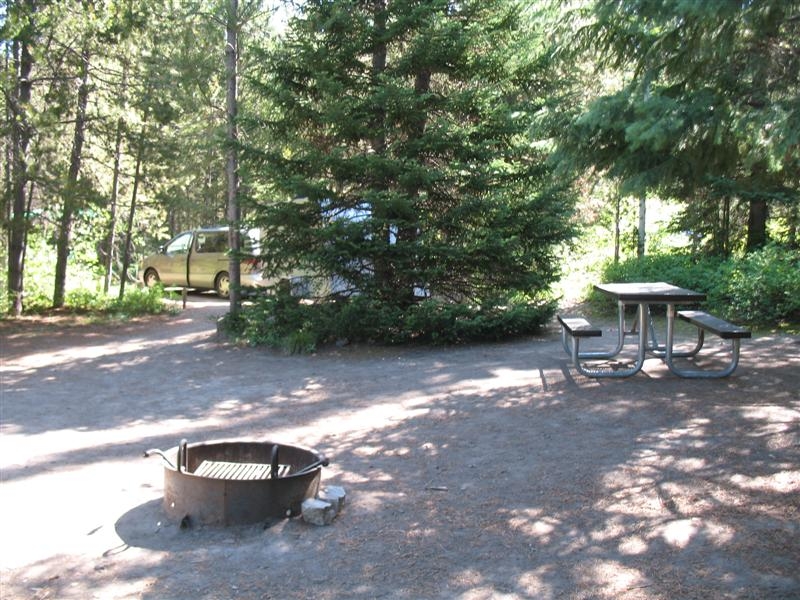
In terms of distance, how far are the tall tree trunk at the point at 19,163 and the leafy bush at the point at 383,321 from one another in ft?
17.0

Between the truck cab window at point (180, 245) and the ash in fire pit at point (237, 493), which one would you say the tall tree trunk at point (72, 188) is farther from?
the ash in fire pit at point (237, 493)

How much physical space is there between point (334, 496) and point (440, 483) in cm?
84

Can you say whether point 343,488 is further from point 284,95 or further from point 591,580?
point 284,95

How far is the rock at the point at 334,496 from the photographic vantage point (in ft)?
15.5

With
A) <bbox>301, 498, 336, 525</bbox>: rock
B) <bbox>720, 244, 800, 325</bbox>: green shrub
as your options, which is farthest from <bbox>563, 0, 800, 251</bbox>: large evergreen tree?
<bbox>720, 244, 800, 325</bbox>: green shrub

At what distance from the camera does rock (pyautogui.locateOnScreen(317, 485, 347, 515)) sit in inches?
186

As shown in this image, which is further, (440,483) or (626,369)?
(626,369)

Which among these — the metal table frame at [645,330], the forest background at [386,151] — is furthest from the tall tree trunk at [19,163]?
the metal table frame at [645,330]

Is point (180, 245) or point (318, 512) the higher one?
point (180, 245)

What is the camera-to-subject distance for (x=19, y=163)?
1327cm

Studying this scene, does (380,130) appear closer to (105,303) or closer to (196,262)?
(105,303)

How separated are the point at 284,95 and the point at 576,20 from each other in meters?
5.51

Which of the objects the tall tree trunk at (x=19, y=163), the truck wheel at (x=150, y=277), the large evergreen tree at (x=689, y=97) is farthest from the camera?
the truck wheel at (x=150, y=277)

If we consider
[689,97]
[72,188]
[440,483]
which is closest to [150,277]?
[72,188]
